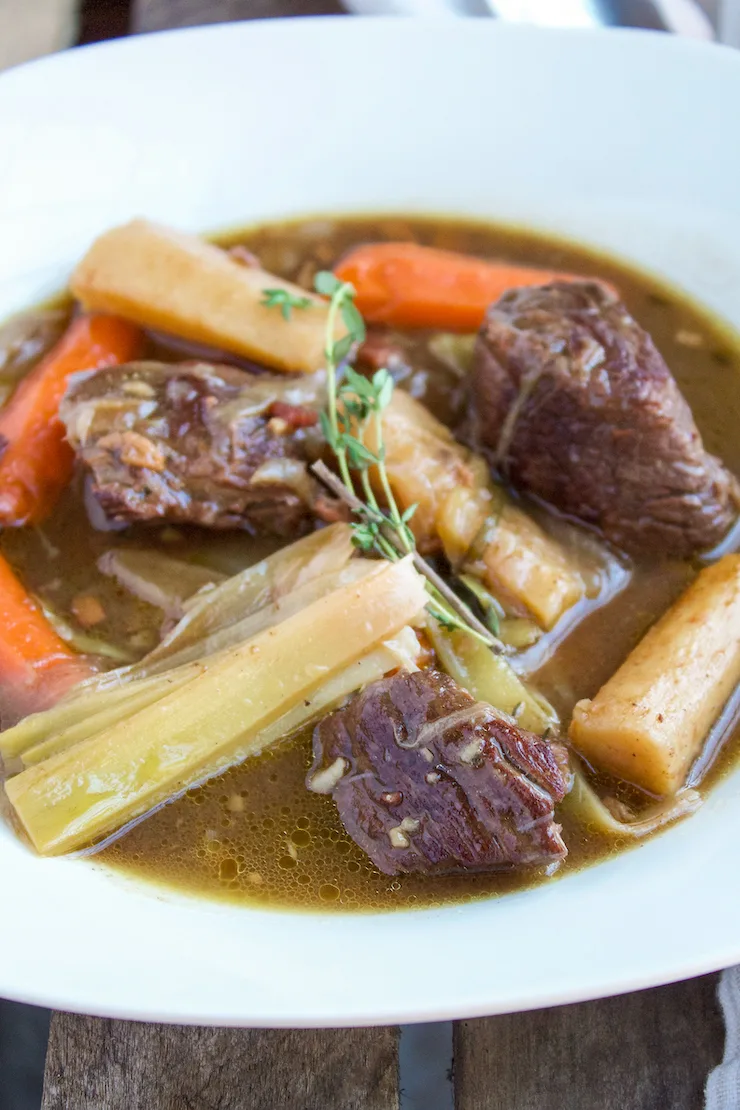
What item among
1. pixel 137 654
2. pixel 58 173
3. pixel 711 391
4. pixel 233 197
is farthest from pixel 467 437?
pixel 58 173

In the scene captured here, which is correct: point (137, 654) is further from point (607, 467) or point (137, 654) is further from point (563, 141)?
point (563, 141)

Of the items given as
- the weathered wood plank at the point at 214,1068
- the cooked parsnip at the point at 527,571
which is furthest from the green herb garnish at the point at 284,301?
the weathered wood plank at the point at 214,1068

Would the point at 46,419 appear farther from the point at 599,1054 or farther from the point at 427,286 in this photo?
the point at 599,1054

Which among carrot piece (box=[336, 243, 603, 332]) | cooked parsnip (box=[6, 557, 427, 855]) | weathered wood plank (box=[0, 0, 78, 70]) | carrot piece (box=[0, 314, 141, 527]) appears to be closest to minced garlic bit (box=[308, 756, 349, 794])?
cooked parsnip (box=[6, 557, 427, 855])

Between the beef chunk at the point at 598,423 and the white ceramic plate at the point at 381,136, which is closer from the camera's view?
the beef chunk at the point at 598,423

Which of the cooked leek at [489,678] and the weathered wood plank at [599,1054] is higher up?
the cooked leek at [489,678]

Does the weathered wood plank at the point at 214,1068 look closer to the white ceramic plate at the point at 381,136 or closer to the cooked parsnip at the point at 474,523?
the cooked parsnip at the point at 474,523

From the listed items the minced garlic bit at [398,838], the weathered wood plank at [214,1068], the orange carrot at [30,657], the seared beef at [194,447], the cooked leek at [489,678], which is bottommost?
the weathered wood plank at [214,1068]
